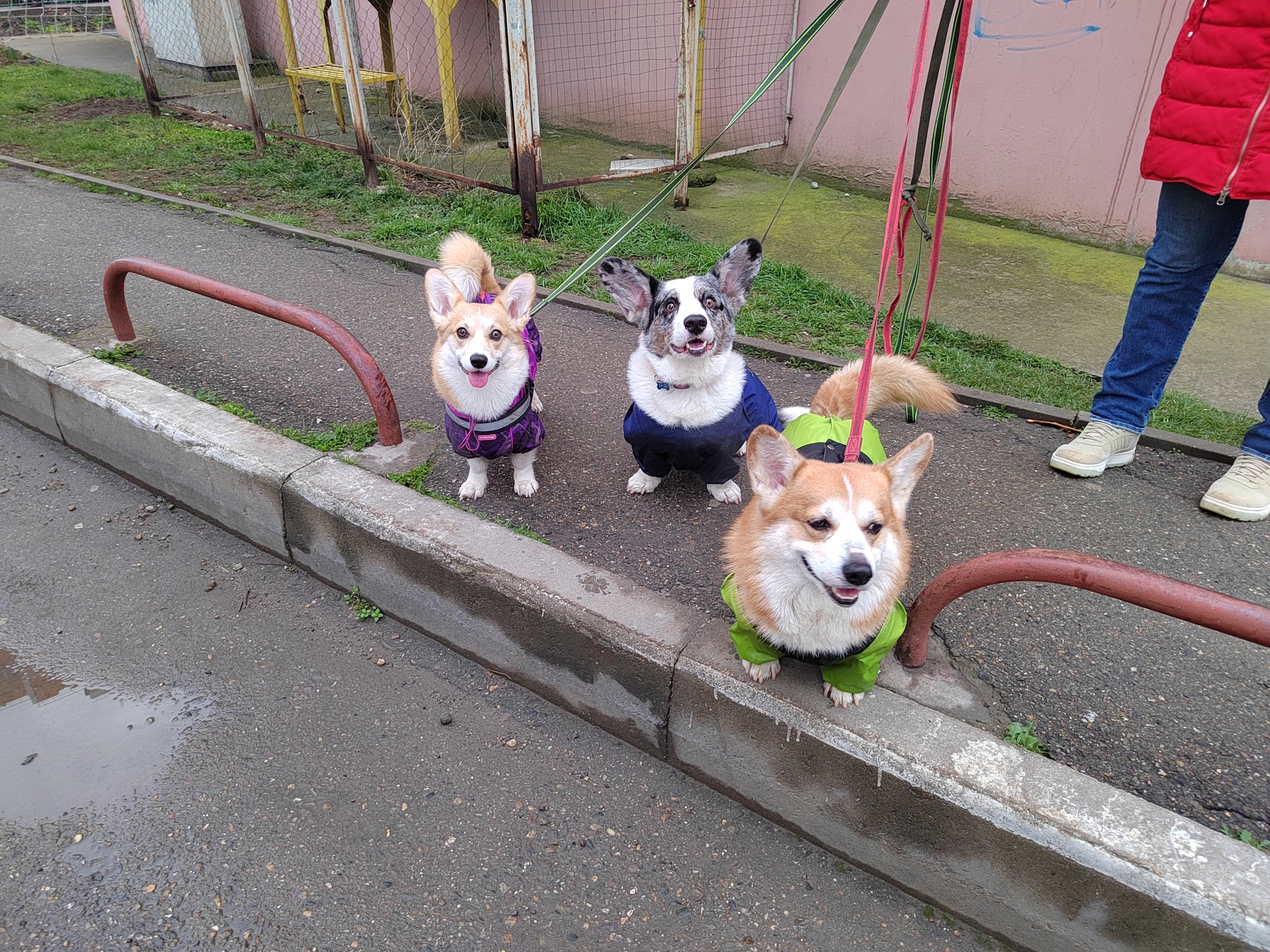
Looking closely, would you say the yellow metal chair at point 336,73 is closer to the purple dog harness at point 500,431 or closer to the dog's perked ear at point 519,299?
the dog's perked ear at point 519,299

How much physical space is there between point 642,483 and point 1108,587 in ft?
6.32

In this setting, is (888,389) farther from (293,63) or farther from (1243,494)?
(293,63)

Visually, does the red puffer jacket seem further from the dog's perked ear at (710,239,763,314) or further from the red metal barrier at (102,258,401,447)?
the red metal barrier at (102,258,401,447)

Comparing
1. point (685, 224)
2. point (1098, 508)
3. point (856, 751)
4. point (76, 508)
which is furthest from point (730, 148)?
point (856, 751)

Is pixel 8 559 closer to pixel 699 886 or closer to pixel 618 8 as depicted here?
pixel 699 886

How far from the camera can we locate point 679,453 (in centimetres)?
308

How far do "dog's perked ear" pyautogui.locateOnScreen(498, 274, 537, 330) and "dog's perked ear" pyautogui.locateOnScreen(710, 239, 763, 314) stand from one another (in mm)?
778

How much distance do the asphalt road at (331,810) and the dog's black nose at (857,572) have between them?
3.09ft

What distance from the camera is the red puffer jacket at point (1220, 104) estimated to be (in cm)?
268

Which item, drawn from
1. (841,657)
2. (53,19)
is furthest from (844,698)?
(53,19)

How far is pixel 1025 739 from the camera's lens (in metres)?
2.20

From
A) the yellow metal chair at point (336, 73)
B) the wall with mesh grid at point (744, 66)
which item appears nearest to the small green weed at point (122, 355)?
the yellow metal chair at point (336, 73)

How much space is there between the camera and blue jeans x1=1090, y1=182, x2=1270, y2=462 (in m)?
3.01

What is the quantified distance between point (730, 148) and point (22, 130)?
27.7 ft
